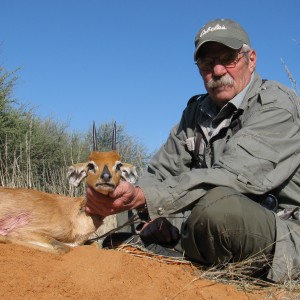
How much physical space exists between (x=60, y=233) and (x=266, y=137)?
2.45 meters

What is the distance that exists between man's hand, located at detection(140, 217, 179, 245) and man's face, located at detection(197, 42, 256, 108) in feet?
4.84

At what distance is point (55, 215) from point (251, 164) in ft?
7.86

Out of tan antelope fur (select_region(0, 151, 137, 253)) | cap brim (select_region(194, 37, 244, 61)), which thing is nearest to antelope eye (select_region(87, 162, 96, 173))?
tan antelope fur (select_region(0, 151, 137, 253))

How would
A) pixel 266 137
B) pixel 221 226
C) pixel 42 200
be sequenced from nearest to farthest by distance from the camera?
pixel 221 226 < pixel 266 137 < pixel 42 200

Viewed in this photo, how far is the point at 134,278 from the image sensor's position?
3.81 metres

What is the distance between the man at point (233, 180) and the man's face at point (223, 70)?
1cm

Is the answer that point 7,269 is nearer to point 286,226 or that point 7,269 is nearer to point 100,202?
point 100,202

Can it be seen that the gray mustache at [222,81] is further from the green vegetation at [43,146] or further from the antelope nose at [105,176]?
the green vegetation at [43,146]

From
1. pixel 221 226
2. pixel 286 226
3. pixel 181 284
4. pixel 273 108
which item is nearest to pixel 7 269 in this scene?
pixel 181 284

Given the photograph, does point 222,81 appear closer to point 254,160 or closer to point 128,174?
point 254,160

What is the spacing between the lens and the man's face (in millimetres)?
5262

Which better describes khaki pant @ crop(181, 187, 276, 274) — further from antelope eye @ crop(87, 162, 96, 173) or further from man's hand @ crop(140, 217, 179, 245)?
antelope eye @ crop(87, 162, 96, 173)

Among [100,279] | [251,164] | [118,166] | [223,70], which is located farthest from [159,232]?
[223,70]

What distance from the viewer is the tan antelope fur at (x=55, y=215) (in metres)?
5.11
